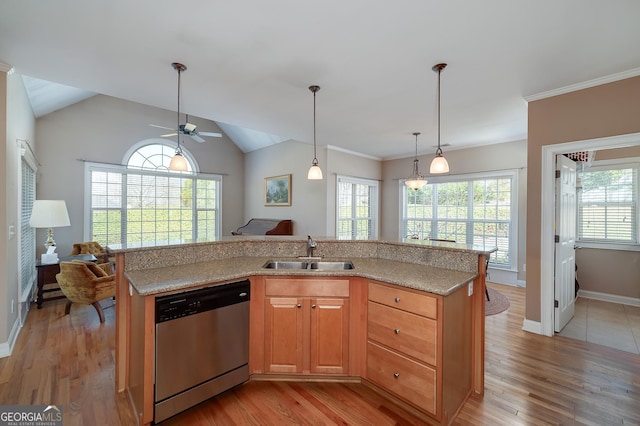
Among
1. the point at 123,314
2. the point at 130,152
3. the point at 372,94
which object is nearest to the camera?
the point at 123,314

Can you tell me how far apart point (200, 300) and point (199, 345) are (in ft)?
0.99

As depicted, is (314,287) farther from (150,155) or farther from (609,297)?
(150,155)

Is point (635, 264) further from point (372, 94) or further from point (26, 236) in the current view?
point (26, 236)

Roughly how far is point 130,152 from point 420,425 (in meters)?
6.69

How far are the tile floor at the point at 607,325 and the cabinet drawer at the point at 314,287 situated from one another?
2.70 m

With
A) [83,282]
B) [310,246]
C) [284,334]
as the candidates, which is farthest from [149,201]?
[284,334]

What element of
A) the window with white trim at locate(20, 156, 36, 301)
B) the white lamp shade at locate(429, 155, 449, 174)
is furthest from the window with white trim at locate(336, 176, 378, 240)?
the window with white trim at locate(20, 156, 36, 301)

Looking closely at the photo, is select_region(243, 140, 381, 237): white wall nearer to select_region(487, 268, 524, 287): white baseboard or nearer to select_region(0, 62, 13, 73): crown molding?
select_region(487, 268, 524, 287): white baseboard

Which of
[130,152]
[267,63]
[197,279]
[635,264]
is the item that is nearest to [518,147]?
[635,264]

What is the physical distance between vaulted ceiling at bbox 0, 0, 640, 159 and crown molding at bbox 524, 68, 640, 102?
1 centimetres

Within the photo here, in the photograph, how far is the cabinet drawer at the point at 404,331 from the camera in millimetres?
1745

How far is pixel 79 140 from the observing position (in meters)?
5.21

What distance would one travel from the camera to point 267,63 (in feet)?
7.91

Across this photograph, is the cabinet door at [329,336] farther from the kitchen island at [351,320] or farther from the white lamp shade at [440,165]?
the white lamp shade at [440,165]
